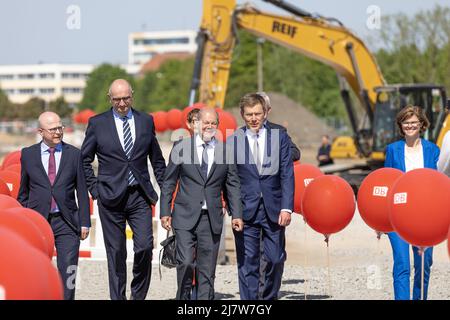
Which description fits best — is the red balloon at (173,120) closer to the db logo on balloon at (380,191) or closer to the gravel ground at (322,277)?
the gravel ground at (322,277)

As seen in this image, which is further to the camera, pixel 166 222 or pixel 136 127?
pixel 136 127

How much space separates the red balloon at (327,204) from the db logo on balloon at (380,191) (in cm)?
97

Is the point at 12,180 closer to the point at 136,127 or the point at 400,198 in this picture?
the point at 136,127

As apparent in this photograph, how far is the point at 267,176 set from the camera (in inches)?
390

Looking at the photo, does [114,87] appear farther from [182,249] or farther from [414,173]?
[414,173]

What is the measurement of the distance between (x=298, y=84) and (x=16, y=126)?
144 feet

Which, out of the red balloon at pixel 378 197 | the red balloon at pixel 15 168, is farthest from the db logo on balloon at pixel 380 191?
the red balloon at pixel 15 168

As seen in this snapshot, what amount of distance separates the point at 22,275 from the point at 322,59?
2715 centimetres

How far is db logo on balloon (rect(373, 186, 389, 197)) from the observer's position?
10.0m

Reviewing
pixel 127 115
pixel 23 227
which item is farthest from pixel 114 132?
pixel 23 227

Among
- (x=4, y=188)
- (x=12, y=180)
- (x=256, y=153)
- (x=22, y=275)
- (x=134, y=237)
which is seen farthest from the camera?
(x=12, y=180)

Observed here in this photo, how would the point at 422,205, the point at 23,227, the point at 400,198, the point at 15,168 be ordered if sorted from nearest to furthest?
the point at 23,227 → the point at 422,205 → the point at 400,198 → the point at 15,168

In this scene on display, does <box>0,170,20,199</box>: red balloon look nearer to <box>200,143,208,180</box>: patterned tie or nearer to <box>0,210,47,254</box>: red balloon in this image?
<box>200,143,208,180</box>: patterned tie

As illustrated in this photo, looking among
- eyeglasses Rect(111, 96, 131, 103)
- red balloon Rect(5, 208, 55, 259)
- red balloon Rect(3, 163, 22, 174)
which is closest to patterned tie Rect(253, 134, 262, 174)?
eyeglasses Rect(111, 96, 131, 103)
